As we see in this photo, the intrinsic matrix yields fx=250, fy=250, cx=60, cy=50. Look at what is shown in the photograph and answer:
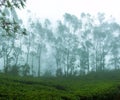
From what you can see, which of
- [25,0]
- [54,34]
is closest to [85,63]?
[54,34]

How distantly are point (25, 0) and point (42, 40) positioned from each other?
7000 centimetres

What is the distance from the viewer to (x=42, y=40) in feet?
270

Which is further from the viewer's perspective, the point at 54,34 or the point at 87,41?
the point at 54,34

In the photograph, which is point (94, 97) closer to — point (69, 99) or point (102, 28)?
point (69, 99)

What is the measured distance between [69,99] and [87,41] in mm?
61729

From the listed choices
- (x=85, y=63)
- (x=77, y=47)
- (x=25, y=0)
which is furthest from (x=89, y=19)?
(x=25, y=0)

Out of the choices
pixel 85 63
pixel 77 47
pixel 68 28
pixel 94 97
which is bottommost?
pixel 94 97

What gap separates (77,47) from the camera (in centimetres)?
8244

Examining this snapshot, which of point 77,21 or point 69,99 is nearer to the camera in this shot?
point 69,99

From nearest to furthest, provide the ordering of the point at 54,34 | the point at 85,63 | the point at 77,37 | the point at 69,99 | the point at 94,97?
the point at 69,99
the point at 94,97
the point at 85,63
the point at 77,37
the point at 54,34

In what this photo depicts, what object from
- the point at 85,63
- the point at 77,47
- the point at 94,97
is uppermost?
the point at 77,47

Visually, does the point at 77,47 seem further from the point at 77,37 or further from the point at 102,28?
the point at 102,28

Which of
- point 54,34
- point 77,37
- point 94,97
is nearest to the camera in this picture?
point 94,97

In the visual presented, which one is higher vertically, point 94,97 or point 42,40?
point 42,40
